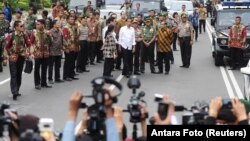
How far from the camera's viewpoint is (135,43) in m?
18.8

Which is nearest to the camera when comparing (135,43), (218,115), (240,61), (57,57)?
(218,115)

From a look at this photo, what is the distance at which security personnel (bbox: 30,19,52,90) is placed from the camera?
52.6 feet

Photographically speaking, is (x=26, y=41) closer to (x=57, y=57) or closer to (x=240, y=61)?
(x=57, y=57)

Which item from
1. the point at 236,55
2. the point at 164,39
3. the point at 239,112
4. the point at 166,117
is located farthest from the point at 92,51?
the point at 166,117

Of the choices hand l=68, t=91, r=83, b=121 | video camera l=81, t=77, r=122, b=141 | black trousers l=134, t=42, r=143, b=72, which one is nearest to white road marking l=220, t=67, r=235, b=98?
black trousers l=134, t=42, r=143, b=72

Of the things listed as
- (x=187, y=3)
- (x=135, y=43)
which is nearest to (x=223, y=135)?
(x=135, y=43)

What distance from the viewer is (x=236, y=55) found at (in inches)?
802

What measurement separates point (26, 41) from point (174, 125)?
10.2m

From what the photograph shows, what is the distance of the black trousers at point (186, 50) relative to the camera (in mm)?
20797

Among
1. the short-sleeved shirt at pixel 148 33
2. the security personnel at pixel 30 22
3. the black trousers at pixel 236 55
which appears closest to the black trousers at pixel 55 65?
the short-sleeved shirt at pixel 148 33

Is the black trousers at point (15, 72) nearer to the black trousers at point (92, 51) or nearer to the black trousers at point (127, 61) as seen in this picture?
the black trousers at point (127, 61)

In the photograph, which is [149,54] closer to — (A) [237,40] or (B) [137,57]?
(B) [137,57]

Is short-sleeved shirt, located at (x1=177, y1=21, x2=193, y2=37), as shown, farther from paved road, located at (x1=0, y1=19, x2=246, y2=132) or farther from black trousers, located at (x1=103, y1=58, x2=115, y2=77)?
black trousers, located at (x1=103, y1=58, x2=115, y2=77)

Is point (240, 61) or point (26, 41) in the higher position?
point (26, 41)
